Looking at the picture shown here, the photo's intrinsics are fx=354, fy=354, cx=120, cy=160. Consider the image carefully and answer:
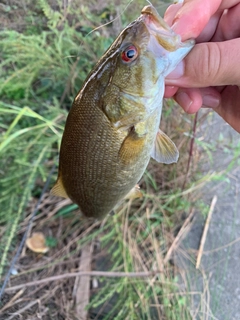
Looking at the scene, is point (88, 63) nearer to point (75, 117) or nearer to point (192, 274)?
point (75, 117)

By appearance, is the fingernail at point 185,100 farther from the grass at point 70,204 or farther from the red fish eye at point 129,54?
the grass at point 70,204

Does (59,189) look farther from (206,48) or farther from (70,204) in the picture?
(70,204)

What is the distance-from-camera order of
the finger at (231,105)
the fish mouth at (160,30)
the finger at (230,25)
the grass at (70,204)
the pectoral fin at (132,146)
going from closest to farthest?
the fish mouth at (160,30) < the pectoral fin at (132,146) < the finger at (230,25) < the finger at (231,105) < the grass at (70,204)

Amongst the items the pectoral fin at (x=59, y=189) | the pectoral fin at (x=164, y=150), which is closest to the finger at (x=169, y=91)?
the pectoral fin at (x=164, y=150)

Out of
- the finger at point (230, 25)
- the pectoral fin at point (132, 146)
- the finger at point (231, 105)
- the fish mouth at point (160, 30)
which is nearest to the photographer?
the fish mouth at point (160, 30)

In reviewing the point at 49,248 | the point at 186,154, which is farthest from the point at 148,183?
the point at 49,248

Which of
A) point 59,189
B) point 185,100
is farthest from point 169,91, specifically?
point 59,189
